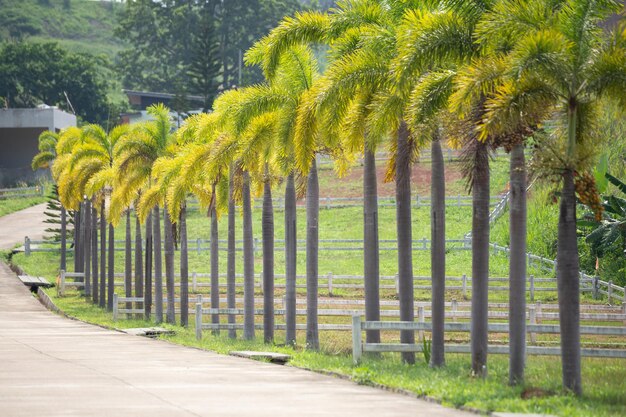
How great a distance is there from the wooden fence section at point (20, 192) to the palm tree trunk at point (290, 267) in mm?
70906

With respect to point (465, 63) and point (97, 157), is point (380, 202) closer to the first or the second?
point (97, 157)

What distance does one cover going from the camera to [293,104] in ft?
104

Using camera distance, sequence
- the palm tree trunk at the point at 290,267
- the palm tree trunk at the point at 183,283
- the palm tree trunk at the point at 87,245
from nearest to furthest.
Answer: the palm tree trunk at the point at 290,267 < the palm tree trunk at the point at 183,283 < the palm tree trunk at the point at 87,245

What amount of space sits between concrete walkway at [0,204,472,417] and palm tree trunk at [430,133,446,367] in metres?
2.73

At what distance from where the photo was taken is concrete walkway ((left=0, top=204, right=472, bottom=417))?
16641mm

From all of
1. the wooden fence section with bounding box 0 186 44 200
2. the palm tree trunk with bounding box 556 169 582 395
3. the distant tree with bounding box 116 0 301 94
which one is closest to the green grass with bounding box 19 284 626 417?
the palm tree trunk with bounding box 556 169 582 395

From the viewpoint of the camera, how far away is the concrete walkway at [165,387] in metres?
16.6

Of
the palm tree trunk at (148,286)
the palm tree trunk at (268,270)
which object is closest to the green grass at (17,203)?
the palm tree trunk at (148,286)

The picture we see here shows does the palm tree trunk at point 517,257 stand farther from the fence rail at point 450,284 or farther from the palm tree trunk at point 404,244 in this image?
the fence rail at point 450,284

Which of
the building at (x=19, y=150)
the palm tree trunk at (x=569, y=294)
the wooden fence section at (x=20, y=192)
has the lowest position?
the palm tree trunk at (x=569, y=294)

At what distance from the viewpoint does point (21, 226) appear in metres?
84.4

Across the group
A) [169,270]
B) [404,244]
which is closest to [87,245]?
[169,270]

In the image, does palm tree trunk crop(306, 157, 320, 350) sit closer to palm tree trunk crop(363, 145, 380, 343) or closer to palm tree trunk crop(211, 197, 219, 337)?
palm tree trunk crop(363, 145, 380, 343)

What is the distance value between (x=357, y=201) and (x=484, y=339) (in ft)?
197
